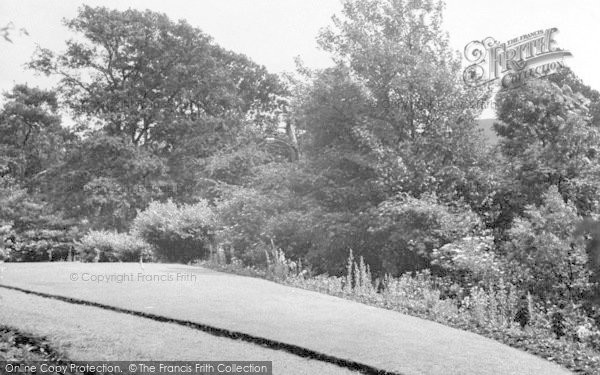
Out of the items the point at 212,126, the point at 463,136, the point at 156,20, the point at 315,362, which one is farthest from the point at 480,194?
the point at 156,20

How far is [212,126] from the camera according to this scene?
1270 inches

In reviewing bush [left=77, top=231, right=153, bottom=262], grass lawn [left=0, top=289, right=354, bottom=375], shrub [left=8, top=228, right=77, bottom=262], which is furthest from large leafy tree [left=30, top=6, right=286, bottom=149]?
grass lawn [left=0, top=289, right=354, bottom=375]

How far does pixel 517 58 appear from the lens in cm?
1545

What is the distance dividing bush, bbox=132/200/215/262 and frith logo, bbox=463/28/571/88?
8633 millimetres

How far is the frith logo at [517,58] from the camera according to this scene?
602 inches

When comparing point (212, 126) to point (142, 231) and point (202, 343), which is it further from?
point (202, 343)

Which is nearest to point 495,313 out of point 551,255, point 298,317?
point 551,255

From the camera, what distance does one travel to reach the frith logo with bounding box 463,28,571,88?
15.3 m

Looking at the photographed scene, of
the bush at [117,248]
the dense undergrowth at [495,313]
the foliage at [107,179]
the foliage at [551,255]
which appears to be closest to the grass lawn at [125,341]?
the dense undergrowth at [495,313]

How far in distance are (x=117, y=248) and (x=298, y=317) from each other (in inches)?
459

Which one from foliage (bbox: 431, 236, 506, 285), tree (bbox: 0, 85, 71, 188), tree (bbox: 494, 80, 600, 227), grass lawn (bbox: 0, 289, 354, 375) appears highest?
tree (bbox: 0, 85, 71, 188)

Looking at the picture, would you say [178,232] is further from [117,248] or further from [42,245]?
[42,245]

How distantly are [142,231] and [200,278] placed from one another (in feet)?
21.0

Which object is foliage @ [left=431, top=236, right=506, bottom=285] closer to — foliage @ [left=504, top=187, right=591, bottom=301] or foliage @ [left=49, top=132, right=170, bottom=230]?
foliage @ [left=504, top=187, right=591, bottom=301]
